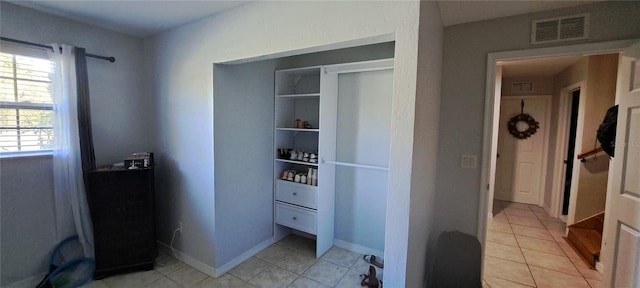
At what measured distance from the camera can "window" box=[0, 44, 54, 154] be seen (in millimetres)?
1961

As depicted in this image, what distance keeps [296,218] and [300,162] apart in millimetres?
629

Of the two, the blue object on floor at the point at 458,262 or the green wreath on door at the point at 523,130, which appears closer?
the blue object on floor at the point at 458,262

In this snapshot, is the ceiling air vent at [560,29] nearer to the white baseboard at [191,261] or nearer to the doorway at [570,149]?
the doorway at [570,149]

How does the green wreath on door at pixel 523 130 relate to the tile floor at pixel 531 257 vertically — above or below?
above

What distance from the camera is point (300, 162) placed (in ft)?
9.24

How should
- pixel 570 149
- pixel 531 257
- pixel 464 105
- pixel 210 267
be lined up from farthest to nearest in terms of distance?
pixel 570 149
pixel 531 257
pixel 210 267
pixel 464 105

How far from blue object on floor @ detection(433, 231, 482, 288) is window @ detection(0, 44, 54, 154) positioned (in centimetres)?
340

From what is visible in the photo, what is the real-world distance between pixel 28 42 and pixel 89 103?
22.2 inches

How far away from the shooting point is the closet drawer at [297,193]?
2.72m

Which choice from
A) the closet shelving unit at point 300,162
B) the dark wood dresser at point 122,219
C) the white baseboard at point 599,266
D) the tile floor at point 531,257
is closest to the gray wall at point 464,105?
the tile floor at point 531,257

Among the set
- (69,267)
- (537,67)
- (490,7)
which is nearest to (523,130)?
(537,67)

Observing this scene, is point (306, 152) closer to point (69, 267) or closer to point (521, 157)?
point (69, 267)

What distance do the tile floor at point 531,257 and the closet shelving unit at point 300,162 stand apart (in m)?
1.62

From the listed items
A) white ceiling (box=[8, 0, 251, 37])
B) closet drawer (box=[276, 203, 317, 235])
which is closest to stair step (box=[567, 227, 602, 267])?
closet drawer (box=[276, 203, 317, 235])
